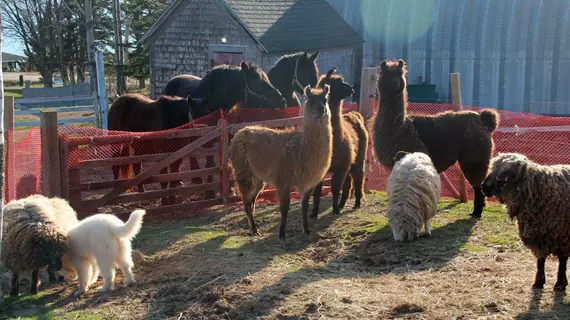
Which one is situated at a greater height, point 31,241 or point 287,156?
point 287,156

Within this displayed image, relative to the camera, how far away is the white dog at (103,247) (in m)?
6.12

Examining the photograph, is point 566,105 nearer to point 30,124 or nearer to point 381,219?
point 381,219

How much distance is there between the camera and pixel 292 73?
12484 mm

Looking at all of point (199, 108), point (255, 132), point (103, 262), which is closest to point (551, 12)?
point (199, 108)

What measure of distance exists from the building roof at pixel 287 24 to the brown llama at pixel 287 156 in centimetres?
1223

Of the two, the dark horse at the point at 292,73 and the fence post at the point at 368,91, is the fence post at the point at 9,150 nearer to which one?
the dark horse at the point at 292,73

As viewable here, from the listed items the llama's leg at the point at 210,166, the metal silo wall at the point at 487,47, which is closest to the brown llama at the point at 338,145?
the llama's leg at the point at 210,166

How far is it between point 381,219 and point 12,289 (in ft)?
16.1

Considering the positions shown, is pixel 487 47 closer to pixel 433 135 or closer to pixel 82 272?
pixel 433 135

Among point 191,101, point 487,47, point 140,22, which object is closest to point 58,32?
point 140,22

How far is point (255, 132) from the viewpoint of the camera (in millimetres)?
8203

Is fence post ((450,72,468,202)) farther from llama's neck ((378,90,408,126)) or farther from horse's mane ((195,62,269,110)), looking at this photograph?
horse's mane ((195,62,269,110))

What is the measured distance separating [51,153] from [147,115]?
9.89ft

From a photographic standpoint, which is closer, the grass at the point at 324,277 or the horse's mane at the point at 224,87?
the grass at the point at 324,277
